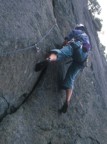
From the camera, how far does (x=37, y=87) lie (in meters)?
8.08

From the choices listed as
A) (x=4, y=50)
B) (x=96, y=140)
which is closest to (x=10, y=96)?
(x=4, y=50)

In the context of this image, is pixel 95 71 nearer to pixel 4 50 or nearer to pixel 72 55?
pixel 72 55

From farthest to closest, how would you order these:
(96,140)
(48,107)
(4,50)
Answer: (96,140), (48,107), (4,50)

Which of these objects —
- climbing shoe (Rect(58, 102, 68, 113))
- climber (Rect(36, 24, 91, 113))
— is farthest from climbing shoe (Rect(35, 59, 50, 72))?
climbing shoe (Rect(58, 102, 68, 113))

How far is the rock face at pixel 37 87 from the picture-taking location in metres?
6.73

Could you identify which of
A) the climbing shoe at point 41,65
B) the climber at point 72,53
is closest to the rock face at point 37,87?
the climbing shoe at point 41,65

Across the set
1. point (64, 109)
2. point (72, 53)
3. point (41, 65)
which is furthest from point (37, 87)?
point (72, 53)

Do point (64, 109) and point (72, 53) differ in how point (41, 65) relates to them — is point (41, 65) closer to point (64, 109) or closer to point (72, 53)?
point (72, 53)

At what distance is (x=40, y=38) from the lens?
7.80 meters

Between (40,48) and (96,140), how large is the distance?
3.99m

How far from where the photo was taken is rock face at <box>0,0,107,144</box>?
6730 mm

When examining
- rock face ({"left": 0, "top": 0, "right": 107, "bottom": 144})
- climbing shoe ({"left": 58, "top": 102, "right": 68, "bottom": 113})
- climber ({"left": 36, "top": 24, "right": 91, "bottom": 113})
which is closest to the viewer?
rock face ({"left": 0, "top": 0, "right": 107, "bottom": 144})

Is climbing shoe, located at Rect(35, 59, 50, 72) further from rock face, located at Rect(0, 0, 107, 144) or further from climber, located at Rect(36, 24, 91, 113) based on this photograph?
rock face, located at Rect(0, 0, 107, 144)

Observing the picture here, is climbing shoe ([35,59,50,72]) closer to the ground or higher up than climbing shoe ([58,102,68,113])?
higher up
